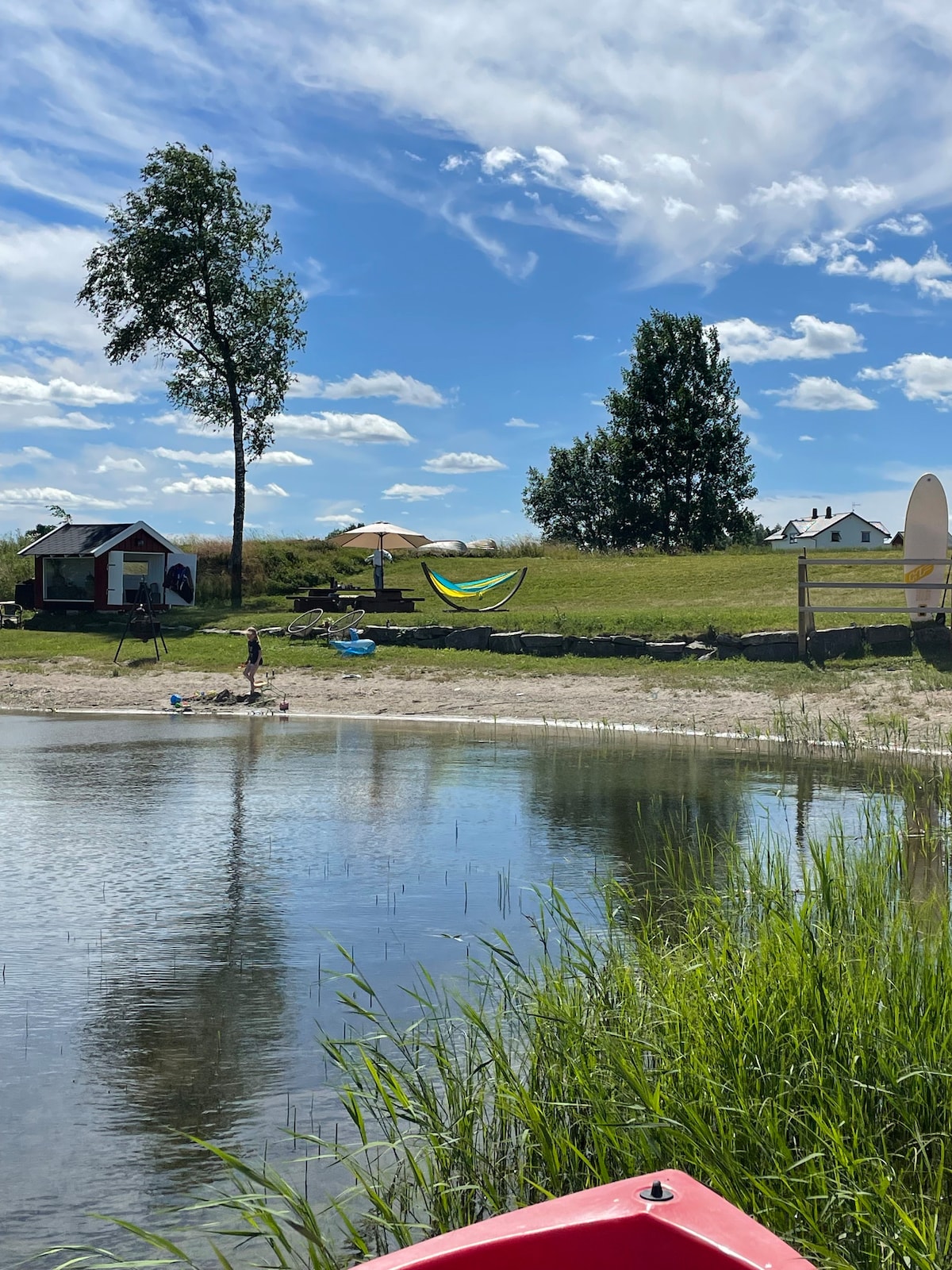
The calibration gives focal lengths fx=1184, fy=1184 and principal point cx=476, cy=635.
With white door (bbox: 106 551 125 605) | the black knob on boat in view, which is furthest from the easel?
the black knob on boat

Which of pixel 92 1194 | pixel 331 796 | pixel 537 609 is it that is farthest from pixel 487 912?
pixel 537 609

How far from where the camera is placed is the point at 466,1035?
5305 millimetres

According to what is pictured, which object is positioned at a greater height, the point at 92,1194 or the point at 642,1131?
the point at 642,1131

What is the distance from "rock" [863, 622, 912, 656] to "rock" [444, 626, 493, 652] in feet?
26.1

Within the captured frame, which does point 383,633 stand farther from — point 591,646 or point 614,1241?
point 614,1241

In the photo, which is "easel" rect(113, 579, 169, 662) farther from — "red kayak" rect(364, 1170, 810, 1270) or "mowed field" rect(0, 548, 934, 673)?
"red kayak" rect(364, 1170, 810, 1270)

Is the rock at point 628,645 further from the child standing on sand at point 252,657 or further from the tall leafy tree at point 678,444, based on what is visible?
the tall leafy tree at point 678,444

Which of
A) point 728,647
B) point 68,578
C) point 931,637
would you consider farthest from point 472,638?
point 68,578

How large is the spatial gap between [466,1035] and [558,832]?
5.65 metres

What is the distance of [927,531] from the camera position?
2222 centimetres

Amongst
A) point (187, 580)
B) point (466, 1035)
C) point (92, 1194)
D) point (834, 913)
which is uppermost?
point (187, 580)

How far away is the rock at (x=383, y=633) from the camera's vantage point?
26.7 meters

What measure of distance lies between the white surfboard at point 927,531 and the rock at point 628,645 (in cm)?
505

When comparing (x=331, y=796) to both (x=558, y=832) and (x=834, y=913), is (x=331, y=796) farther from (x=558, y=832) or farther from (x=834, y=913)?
(x=834, y=913)
